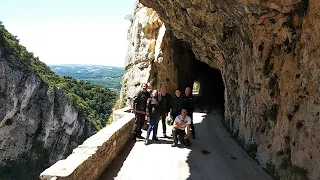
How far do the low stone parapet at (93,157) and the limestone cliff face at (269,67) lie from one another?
14.2 ft

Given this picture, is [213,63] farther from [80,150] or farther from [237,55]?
[80,150]

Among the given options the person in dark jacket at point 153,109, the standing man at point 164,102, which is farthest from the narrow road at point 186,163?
the standing man at point 164,102

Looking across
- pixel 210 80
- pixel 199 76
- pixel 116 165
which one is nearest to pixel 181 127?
pixel 116 165

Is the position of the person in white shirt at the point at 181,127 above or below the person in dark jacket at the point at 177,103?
below

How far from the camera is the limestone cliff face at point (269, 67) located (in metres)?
5.70

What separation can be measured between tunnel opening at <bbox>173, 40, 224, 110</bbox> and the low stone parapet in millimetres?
12295

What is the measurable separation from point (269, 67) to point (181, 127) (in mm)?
3371

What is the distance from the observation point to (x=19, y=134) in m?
51.8

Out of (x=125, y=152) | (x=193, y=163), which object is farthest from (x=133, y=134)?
(x=193, y=163)

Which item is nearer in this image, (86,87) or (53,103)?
(53,103)

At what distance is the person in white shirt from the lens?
30.2 ft

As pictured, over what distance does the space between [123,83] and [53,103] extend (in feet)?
135

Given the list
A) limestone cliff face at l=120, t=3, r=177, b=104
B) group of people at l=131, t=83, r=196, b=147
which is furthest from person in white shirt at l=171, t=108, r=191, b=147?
limestone cliff face at l=120, t=3, r=177, b=104

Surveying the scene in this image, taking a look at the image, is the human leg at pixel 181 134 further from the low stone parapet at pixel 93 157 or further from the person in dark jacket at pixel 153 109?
the low stone parapet at pixel 93 157
